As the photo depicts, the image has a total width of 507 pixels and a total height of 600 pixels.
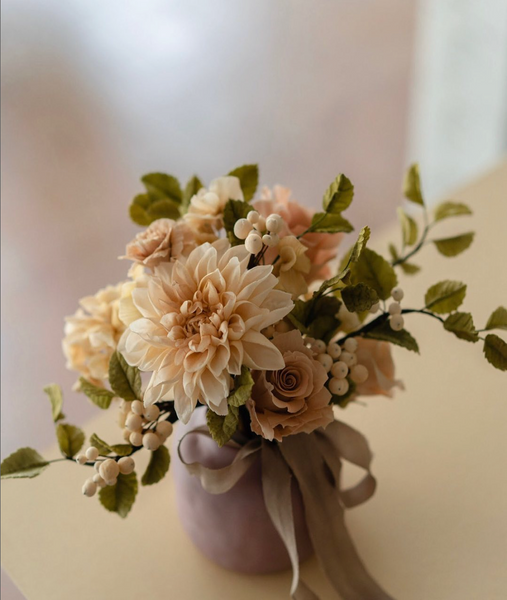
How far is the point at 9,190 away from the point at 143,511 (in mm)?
1031

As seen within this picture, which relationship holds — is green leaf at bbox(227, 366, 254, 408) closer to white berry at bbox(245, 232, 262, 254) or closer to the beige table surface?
white berry at bbox(245, 232, 262, 254)

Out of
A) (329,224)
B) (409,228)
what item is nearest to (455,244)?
(409,228)

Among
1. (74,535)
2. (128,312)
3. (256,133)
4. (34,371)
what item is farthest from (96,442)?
(256,133)

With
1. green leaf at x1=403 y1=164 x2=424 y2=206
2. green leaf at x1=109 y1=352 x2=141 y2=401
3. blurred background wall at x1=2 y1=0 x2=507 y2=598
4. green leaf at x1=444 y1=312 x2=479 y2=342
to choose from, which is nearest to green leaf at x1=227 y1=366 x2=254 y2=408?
green leaf at x1=109 y1=352 x2=141 y2=401

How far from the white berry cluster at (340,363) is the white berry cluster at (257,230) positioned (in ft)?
0.37

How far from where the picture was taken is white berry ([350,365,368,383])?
0.68 metres

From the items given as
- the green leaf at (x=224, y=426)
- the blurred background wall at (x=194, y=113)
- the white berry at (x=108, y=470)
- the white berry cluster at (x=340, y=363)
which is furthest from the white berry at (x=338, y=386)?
the blurred background wall at (x=194, y=113)

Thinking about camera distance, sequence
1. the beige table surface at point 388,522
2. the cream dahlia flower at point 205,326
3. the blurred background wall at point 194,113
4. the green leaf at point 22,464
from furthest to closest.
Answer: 1. the blurred background wall at point 194,113
2. the beige table surface at point 388,522
3. the green leaf at point 22,464
4. the cream dahlia flower at point 205,326

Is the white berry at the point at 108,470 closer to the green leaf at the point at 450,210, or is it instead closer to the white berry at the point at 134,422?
the white berry at the point at 134,422

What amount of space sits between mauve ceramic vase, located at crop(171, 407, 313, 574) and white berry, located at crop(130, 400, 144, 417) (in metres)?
0.11

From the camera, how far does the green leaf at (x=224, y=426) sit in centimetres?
60

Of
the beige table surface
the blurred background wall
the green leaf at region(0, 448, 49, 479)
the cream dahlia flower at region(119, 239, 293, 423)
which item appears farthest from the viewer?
the blurred background wall

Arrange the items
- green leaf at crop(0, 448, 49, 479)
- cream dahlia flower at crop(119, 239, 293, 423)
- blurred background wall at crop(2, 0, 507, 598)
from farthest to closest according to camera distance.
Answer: blurred background wall at crop(2, 0, 507, 598) < green leaf at crop(0, 448, 49, 479) < cream dahlia flower at crop(119, 239, 293, 423)

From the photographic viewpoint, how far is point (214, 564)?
79 centimetres
